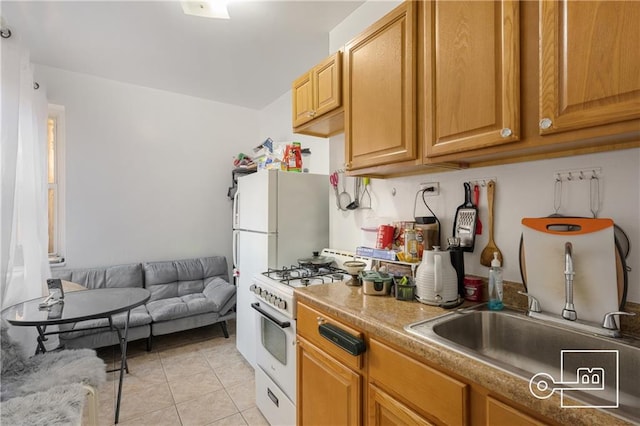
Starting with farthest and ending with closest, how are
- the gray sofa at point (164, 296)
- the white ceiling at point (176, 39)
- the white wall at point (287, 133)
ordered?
the white wall at point (287, 133) → the gray sofa at point (164, 296) → the white ceiling at point (176, 39)

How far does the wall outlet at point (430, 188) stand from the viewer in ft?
5.39

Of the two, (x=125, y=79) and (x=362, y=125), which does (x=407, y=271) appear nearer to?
(x=362, y=125)

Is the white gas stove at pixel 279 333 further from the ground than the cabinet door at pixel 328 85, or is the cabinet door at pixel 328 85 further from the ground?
the cabinet door at pixel 328 85

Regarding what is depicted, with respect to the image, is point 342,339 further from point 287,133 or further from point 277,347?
point 287,133

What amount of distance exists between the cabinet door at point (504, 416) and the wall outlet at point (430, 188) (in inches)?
42.4

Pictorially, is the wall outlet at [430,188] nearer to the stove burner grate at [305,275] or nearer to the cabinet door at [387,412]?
the stove burner grate at [305,275]

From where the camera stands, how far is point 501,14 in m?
1.06

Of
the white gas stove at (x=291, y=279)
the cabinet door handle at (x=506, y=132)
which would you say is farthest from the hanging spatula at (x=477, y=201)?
the white gas stove at (x=291, y=279)

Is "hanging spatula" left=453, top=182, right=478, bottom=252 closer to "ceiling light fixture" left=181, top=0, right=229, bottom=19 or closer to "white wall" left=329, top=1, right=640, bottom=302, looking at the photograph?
"white wall" left=329, top=1, right=640, bottom=302

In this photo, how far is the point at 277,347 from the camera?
1.85 m

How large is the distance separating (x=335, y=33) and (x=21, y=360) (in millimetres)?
3053

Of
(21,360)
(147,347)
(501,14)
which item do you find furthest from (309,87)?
(147,347)

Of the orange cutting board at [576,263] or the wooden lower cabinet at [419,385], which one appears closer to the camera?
the wooden lower cabinet at [419,385]

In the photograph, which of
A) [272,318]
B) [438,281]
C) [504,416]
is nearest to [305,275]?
[272,318]
